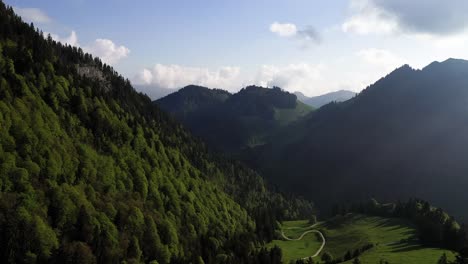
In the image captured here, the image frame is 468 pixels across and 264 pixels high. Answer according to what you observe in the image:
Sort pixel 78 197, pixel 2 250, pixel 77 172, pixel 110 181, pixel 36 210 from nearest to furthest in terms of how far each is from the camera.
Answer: pixel 2 250 < pixel 36 210 < pixel 78 197 < pixel 77 172 < pixel 110 181

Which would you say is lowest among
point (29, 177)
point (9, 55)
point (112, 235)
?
point (112, 235)

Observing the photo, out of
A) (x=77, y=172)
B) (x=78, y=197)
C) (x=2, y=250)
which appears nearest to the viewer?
(x=2, y=250)

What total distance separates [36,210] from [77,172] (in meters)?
32.8

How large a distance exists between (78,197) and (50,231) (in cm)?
2084

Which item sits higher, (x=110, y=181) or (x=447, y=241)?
(x=110, y=181)

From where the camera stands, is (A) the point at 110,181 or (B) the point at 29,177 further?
(A) the point at 110,181

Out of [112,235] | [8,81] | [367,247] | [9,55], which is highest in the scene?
[9,55]

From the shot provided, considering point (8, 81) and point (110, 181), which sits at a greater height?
point (8, 81)

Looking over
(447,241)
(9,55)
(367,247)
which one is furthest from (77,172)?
(447,241)

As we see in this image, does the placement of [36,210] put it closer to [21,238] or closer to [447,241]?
[21,238]

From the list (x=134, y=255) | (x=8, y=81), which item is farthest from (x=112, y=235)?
(x=8, y=81)

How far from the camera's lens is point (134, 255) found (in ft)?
542

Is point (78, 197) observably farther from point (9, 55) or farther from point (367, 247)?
point (367, 247)

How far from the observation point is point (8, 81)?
17688 centimetres
